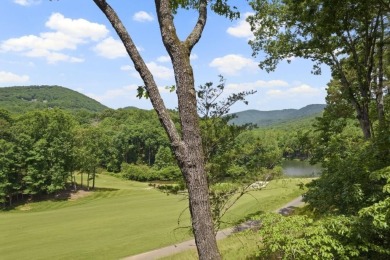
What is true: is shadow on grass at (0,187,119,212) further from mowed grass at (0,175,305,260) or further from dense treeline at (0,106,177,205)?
mowed grass at (0,175,305,260)

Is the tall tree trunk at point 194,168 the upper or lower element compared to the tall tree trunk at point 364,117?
lower

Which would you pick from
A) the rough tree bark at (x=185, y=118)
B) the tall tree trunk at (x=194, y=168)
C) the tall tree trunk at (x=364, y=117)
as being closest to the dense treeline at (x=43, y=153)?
the tall tree trunk at (x=364, y=117)

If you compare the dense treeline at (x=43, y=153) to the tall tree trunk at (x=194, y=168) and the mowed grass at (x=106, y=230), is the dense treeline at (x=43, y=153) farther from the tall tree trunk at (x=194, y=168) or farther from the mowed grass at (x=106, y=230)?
the tall tree trunk at (x=194, y=168)

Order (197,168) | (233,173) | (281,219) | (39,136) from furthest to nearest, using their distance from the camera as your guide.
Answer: (39,136), (233,173), (281,219), (197,168)

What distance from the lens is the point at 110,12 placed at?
5.16m

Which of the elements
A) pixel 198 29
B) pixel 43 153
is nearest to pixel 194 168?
pixel 198 29

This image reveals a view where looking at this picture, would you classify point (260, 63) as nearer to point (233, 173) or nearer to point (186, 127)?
point (233, 173)

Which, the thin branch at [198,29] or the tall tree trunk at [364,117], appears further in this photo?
the tall tree trunk at [364,117]

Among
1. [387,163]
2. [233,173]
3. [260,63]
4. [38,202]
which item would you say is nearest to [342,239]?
[387,163]

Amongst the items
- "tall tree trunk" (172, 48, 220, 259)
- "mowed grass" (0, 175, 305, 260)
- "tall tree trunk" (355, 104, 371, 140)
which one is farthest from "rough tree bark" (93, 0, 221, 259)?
"tall tree trunk" (355, 104, 371, 140)

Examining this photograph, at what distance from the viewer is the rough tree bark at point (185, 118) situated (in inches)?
193

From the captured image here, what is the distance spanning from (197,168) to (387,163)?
18.9ft

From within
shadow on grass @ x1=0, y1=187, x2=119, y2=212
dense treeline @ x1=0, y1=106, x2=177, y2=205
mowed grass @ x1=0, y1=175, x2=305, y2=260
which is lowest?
shadow on grass @ x1=0, y1=187, x2=119, y2=212

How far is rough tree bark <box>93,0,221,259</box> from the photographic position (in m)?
4.89
